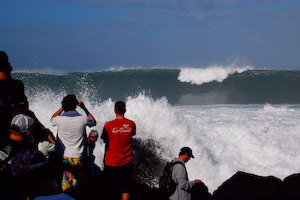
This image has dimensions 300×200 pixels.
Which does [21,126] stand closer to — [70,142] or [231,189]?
[70,142]

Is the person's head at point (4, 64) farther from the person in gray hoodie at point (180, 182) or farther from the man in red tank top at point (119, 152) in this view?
the person in gray hoodie at point (180, 182)

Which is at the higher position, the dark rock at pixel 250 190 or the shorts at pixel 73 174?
the shorts at pixel 73 174

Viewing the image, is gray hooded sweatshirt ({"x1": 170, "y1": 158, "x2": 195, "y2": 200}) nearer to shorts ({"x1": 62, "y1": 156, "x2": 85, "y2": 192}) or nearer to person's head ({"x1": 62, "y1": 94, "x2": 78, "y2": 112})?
shorts ({"x1": 62, "y1": 156, "x2": 85, "y2": 192})

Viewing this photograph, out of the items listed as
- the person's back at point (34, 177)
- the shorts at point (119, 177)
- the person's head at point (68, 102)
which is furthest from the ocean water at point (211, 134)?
the person's back at point (34, 177)

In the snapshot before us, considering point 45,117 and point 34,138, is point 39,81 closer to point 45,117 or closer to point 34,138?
point 45,117

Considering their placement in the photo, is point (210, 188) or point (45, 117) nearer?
point (210, 188)

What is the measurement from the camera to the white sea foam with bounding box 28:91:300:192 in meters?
6.61

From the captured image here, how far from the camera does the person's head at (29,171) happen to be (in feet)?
6.94

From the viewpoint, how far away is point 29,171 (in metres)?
2.14

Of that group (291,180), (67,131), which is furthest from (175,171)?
(291,180)

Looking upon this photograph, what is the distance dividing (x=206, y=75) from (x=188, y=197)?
25.4 meters

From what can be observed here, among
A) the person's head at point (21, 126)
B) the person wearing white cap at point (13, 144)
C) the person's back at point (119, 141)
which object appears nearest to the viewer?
the person wearing white cap at point (13, 144)

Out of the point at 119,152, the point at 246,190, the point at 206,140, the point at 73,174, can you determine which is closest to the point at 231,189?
the point at 246,190

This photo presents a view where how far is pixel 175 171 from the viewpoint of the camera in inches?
132
